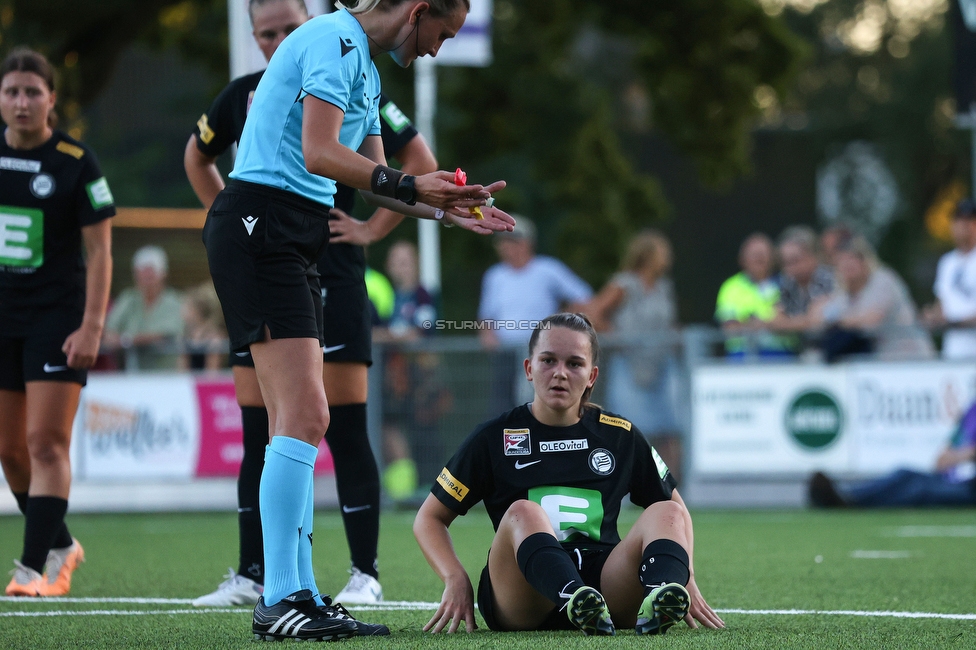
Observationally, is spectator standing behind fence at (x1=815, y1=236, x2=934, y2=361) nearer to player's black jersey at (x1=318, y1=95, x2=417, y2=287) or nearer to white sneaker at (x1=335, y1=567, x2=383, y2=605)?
player's black jersey at (x1=318, y1=95, x2=417, y2=287)

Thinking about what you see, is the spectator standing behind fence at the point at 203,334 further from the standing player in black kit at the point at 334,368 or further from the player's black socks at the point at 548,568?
the player's black socks at the point at 548,568

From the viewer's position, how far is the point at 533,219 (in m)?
27.8

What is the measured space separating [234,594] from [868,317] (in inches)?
295

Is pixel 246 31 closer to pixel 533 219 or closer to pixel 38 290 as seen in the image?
pixel 38 290

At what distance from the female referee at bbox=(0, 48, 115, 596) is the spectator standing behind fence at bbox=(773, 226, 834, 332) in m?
6.97

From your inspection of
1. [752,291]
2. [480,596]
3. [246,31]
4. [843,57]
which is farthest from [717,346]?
[843,57]

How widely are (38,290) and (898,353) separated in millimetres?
7718

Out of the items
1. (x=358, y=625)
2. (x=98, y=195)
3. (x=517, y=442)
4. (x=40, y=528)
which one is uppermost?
(x=98, y=195)

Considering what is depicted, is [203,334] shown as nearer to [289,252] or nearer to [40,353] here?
[40,353]

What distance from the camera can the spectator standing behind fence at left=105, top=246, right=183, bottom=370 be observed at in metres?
12.4

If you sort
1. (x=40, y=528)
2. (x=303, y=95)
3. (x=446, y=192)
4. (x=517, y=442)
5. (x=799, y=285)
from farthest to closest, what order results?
1. (x=799, y=285)
2. (x=40, y=528)
3. (x=517, y=442)
4. (x=303, y=95)
5. (x=446, y=192)

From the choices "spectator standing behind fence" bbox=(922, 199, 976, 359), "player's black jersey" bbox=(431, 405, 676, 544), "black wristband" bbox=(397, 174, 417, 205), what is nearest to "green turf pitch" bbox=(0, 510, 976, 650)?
"player's black jersey" bbox=(431, 405, 676, 544)

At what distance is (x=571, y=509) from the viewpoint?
4.47 m

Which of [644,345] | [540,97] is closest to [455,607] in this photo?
[644,345]
